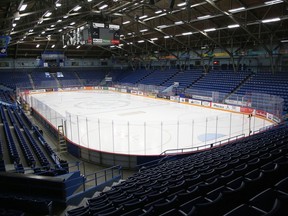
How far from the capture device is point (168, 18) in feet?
90.0

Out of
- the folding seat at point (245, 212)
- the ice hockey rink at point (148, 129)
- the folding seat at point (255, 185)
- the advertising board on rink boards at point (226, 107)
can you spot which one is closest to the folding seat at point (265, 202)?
the folding seat at point (245, 212)

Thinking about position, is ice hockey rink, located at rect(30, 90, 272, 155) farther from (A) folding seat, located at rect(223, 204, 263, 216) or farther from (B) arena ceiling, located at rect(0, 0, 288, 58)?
(A) folding seat, located at rect(223, 204, 263, 216)

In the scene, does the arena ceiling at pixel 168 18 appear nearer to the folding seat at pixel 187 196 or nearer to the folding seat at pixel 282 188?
the folding seat at pixel 187 196

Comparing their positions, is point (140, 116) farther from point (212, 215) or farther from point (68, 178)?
point (212, 215)

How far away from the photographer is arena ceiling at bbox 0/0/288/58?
17.3m

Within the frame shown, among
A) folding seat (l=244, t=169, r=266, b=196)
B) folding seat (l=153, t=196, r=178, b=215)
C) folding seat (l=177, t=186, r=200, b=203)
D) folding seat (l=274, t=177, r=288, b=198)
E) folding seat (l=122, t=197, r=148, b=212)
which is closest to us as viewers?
folding seat (l=274, t=177, r=288, b=198)

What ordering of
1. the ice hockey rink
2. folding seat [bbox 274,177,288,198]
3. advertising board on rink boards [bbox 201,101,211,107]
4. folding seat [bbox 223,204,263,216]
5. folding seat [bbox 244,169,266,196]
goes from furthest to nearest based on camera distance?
advertising board on rink boards [bbox 201,101,211,107], the ice hockey rink, folding seat [bbox 244,169,266,196], folding seat [bbox 274,177,288,198], folding seat [bbox 223,204,263,216]

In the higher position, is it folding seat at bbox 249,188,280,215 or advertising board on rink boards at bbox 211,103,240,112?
folding seat at bbox 249,188,280,215

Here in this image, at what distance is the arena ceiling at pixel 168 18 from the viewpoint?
17.3 m

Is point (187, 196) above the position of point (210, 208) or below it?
below

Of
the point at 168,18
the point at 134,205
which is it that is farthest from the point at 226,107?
the point at 134,205

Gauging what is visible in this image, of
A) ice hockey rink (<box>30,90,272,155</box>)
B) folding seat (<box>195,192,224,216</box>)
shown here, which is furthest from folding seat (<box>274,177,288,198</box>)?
ice hockey rink (<box>30,90,272,155</box>)

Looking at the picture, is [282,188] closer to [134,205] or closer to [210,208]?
[210,208]

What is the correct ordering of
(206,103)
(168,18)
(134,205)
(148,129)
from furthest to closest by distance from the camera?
1. (206,103)
2. (168,18)
3. (148,129)
4. (134,205)
